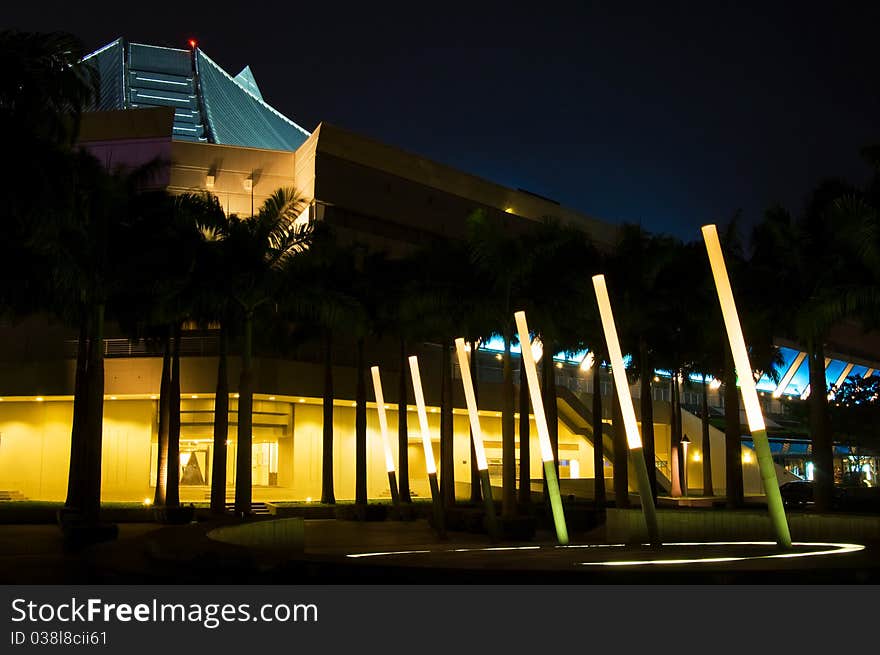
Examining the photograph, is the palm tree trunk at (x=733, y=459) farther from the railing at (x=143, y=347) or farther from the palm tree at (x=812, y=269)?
the railing at (x=143, y=347)

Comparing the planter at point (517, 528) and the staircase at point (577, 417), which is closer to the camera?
the planter at point (517, 528)

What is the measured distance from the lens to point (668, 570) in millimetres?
10797

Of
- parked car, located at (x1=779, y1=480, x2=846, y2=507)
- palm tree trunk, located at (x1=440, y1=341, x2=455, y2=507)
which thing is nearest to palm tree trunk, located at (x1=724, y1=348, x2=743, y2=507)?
palm tree trunk, located at (x1=440, y1=341, x2=455, y2=507)

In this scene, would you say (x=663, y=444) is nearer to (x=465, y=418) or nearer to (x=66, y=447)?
(x=465, y=418)

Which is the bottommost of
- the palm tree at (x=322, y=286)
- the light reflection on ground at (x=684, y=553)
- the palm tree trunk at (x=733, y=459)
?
the light reflection on ground at (x=684, y=553)

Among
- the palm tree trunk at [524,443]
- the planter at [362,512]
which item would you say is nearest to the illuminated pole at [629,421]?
the palm tree trunk at [524,443]

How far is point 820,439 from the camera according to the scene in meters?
26.4

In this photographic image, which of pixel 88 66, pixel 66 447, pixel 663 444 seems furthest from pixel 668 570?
pixel 663 444

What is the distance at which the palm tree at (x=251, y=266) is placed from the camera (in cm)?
2723

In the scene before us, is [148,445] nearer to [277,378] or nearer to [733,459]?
[277,378]

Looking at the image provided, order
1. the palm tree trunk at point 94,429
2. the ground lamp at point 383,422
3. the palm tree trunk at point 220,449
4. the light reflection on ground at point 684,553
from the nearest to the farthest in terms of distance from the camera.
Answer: the light reflection on ground at point 684,553
the palm tree trunk at point 94,429
the palm tree trunk at point 220,449
the ground lamp at point 383,422

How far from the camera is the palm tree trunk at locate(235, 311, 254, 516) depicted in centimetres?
2720

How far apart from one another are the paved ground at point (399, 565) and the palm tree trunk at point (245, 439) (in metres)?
5.80

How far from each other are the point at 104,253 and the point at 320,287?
23.2 ft
